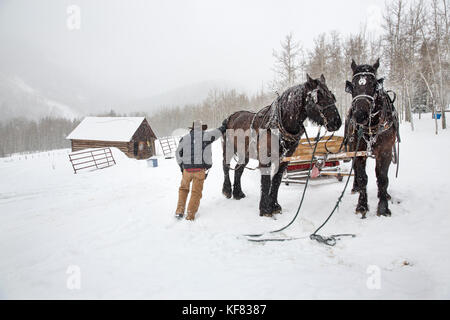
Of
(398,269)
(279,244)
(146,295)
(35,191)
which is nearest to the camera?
(146,295)

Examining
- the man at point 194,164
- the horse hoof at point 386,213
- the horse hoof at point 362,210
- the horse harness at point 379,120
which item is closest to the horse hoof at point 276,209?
the horse hoof at point 362,210

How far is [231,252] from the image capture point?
9.82 ft

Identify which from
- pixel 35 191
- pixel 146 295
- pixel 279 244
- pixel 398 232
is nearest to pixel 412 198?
pixel 398 232

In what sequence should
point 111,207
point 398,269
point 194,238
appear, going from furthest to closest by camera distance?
point 111,207 → point 194,238 → point 398,269

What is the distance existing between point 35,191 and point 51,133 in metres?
89.5

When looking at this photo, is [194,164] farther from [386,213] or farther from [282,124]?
[386,213]

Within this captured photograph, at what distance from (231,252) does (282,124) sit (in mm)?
2307

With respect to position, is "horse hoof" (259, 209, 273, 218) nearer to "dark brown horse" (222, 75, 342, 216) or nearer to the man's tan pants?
"dark brown horse" (222, 75, 342, 216)

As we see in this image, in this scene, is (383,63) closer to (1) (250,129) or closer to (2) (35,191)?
(1) (250,129)

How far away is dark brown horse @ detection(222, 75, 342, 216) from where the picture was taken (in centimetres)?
335

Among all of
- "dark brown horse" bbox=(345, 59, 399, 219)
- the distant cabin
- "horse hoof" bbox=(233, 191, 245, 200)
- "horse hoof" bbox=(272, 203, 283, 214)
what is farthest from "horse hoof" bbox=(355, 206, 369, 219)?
the distant cabin

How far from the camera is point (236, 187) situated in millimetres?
5246

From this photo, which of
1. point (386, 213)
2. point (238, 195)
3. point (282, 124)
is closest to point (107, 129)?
point (238, 195)

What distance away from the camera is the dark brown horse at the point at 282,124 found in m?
3.35
